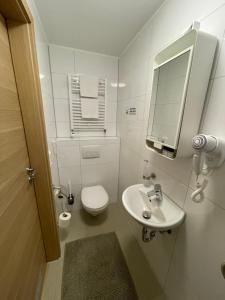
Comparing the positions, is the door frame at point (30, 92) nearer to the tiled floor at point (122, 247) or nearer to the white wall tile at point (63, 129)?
the tiled floor at point (122, 247)

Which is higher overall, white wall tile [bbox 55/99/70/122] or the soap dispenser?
white wall tile [bbox 55/99/70/122]

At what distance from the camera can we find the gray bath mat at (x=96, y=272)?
3.70ft

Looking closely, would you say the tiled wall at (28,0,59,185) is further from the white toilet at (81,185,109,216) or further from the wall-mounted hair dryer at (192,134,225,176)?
the wall-mounted hair dryer at (192,134,225,176)

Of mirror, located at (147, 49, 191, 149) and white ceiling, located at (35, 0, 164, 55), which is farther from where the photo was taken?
white ceiling, located at (35, 0, 164, 55)

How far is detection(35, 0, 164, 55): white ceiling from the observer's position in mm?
1041

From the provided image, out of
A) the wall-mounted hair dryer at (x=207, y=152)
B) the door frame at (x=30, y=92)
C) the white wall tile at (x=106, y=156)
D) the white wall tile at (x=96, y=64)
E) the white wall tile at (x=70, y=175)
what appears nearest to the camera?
the wall-mounted hair dryer at (x=207, y=152)

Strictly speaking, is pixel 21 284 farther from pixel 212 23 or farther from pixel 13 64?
pixel 212 23

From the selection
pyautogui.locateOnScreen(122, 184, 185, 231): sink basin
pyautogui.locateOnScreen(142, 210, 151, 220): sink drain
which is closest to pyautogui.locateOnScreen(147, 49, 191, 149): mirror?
pyautogui.locateOnScreen(122, 184, 185, 231): sink basin

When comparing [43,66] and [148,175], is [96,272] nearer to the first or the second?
[148,175]

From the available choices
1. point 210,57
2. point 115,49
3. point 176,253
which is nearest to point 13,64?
point 210,57

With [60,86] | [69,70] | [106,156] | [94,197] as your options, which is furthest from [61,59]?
[94,197]

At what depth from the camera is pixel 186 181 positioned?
0.88 meters

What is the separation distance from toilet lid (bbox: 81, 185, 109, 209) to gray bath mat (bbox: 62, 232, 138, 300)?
0.42 metres

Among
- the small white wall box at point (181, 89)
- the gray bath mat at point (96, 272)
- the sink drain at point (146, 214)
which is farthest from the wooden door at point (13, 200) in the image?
the small white wall box at point (181, 89)
